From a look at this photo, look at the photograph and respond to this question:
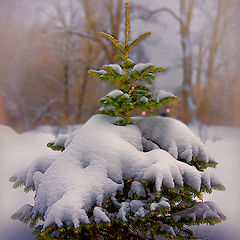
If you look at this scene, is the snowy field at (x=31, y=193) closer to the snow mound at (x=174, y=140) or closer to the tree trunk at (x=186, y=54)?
the snow mound at (x=174, y=140)

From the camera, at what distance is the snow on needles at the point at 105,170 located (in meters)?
2.04

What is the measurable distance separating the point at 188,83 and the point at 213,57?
2.62 meters

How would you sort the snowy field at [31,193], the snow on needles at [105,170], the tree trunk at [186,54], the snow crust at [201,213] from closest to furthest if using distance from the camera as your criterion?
1. the snow on needles at [105,170]
2. the snow crust at [201,213]
3. the snowy field at [31,193]
4. the tree trunk at [186,54]

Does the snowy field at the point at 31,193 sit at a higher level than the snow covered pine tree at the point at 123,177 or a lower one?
lower

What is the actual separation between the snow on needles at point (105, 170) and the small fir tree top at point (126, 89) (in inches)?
6.9

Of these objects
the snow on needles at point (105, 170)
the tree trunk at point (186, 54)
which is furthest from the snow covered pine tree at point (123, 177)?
the tree trunk at point (186, 54)

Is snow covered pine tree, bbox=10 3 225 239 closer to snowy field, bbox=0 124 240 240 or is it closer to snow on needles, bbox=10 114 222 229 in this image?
snow on needles, bbox=10 114 222 229

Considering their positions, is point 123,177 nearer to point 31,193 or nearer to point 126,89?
A: point 126,89

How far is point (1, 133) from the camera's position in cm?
1032

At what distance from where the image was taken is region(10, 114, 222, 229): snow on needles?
204cm

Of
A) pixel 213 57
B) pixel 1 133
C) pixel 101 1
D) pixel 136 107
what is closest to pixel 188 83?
pixel 213 57

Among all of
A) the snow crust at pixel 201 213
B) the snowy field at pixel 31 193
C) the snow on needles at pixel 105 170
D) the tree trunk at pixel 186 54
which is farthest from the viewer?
the tree trunk at pixel 186 54

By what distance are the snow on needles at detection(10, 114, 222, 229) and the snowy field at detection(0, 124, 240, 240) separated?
2.75 ft

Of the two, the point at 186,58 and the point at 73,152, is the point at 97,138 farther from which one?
the point at 186,58
